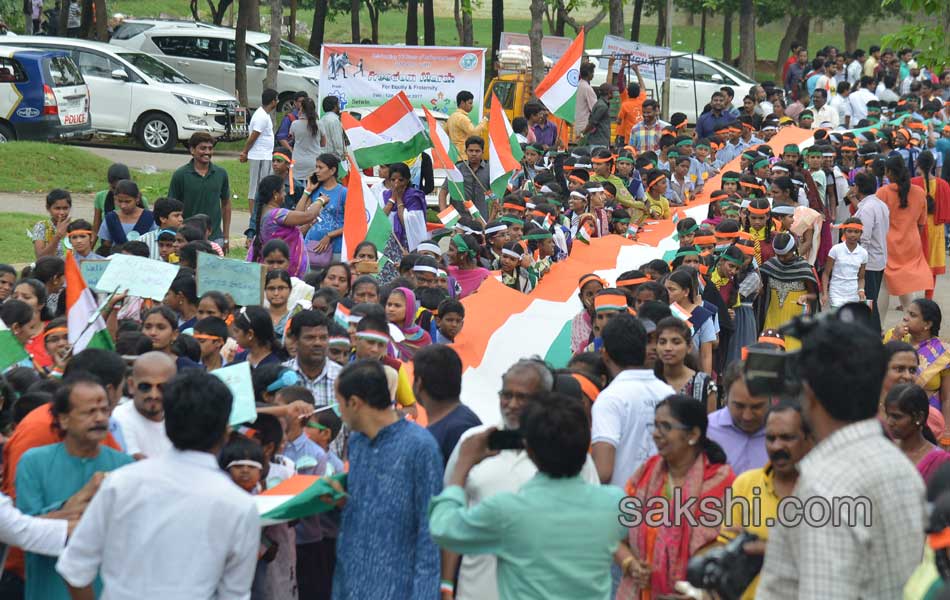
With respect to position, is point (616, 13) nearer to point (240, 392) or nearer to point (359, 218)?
point (359, 218)

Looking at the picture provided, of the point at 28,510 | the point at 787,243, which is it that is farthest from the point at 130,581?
the point at 787,243

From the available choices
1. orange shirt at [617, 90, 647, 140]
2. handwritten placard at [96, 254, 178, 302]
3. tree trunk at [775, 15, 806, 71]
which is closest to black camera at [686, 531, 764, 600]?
handwritten placard at [96, 254, 178, 302]

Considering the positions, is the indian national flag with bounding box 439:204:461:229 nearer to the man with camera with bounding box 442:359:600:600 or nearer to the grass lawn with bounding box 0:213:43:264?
the grass lawn with bounding box 0:213:43:264

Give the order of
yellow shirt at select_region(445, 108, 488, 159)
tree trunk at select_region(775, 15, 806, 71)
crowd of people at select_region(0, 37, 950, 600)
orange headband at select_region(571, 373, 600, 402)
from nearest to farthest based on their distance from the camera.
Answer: crowd of people at select_region(0, 37, 950, 600) < orange headband at select_region(571, 373, 600, 402) < yellow shirt at select_region(445, 108, 488, 159) < tree trunk at select_region(775, 15, 806, 71)

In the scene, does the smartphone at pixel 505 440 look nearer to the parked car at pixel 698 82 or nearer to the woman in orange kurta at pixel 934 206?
the woman in orange kurta at pixel 934 206

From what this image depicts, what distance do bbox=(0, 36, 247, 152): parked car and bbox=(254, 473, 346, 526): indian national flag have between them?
64.4 ft

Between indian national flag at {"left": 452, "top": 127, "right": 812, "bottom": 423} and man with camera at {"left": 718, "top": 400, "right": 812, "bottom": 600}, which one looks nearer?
man with camera at {"left": 718, "top": 400, "right": 812, "bottom": 600}

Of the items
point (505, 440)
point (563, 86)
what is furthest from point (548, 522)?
point (563, 86)

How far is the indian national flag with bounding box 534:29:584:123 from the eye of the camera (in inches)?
691

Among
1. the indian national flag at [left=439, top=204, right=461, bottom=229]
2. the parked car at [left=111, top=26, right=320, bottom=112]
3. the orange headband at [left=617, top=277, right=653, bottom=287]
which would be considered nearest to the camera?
the orange headband at [left=617, top=277, right=653, bottom=287]

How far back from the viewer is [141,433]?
5.87 m

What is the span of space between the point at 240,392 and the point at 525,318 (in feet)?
12.9

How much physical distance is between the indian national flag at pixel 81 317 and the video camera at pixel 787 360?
12.6 ft

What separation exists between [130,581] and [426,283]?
5640 millimetres
